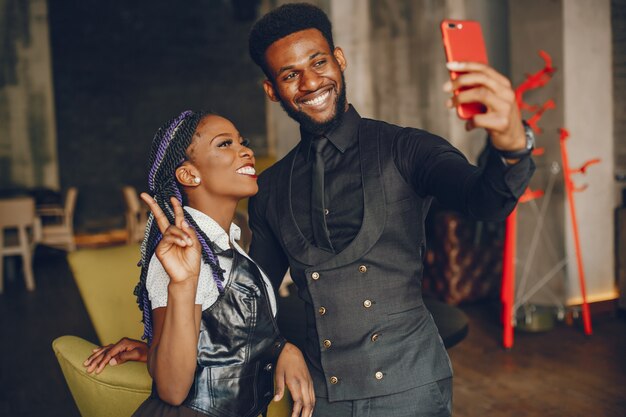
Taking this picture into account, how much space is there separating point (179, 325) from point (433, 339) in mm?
610

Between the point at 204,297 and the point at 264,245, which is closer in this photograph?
the point at 204,297

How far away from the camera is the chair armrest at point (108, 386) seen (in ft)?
5.56

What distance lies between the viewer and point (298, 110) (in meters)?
1.69

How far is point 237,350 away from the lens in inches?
61.9

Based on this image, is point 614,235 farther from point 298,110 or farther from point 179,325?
point 179,325

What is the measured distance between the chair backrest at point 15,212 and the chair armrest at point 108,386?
6.12 metres

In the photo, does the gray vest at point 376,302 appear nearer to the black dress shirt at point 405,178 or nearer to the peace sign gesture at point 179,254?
the black dress shirt at point 405,178

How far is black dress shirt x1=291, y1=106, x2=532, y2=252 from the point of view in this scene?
1271 mm

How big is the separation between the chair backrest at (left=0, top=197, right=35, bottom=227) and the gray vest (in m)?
6.57

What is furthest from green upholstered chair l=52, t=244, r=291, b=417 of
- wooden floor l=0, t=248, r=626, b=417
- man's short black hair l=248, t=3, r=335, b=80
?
wooden floor l=0, t=248, r=626, b=417

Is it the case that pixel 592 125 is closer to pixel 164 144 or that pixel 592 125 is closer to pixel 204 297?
pixel 164 144

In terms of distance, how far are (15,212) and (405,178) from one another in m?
6.73

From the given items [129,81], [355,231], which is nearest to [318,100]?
[355,231]

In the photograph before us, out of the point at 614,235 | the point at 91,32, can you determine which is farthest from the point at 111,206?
the point at 614,235
